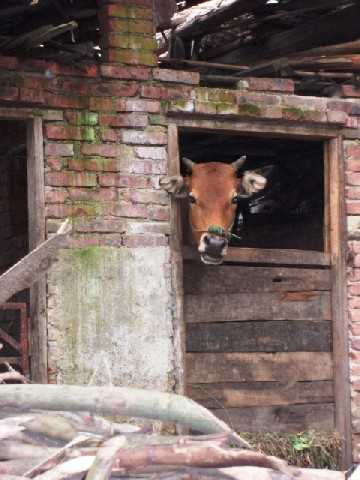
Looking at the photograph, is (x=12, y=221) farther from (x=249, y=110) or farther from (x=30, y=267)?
(x=30, y=267)

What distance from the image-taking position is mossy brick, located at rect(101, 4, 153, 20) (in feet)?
22.9

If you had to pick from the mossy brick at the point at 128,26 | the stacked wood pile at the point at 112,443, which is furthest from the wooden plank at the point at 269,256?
the stacked wood pile at the point at 112,443

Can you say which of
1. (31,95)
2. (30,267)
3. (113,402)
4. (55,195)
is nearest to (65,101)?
(31,95)

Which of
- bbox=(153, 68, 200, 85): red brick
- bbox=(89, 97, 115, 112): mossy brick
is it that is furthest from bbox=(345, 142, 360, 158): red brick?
bbox=(89, 97, 115, 112): mossy brick

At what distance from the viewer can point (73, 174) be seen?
6766 millimetres

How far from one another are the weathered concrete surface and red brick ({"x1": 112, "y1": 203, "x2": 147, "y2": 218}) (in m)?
0.24

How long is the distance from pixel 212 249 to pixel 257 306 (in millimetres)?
784

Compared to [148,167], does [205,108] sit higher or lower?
higher

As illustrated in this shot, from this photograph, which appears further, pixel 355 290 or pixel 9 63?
pixel 355 290

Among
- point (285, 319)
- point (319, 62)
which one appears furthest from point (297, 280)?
point (319, 62)

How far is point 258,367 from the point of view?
7445mm

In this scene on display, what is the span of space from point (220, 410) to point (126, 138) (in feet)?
6.68

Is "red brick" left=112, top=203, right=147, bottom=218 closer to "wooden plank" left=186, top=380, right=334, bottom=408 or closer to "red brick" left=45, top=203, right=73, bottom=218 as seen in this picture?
"red brick" left=45, top=203, right=73, bottom=218

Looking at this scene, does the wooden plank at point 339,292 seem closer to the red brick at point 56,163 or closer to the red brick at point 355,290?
the red brick at point 355,290
